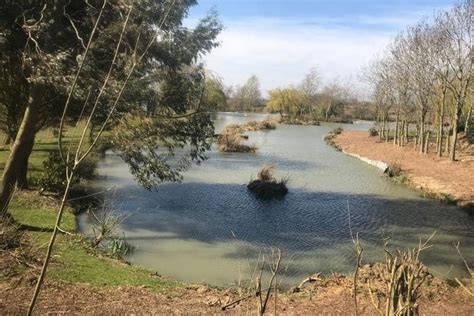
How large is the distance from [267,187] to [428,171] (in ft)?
36.9

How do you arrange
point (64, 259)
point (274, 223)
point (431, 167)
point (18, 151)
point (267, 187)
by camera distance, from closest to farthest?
point (64, 259)
point (18, 151)
point (274, 223)
point (267, 187)
point (431, 167)

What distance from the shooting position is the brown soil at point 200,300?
760 centimetres

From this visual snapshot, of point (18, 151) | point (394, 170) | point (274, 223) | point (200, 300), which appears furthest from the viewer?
point (394, 170)

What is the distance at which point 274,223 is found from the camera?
16719 mm

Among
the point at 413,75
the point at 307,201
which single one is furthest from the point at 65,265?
the point at 413,75

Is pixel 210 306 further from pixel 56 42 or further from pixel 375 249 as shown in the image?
pixel 56 42

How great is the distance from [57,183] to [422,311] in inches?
498

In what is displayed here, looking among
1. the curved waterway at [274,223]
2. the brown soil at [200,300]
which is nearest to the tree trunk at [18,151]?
the curved waterway at [274,223]

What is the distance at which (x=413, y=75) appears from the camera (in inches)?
1355

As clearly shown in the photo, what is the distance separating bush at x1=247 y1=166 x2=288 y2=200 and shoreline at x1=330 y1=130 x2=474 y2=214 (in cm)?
692

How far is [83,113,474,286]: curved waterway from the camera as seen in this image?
12672mm

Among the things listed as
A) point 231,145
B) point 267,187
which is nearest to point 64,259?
point 267,187

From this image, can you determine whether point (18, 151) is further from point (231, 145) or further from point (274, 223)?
point (231, 145)

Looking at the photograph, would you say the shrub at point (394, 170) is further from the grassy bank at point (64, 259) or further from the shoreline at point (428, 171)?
the grassy bank at point (64, 259)
